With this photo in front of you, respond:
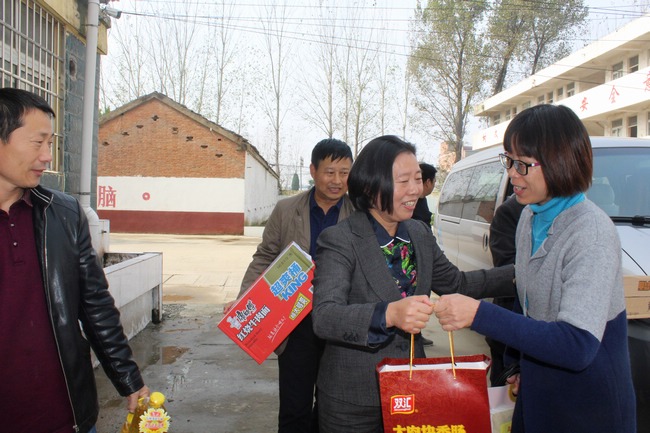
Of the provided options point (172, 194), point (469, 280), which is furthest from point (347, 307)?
point (172, 194)

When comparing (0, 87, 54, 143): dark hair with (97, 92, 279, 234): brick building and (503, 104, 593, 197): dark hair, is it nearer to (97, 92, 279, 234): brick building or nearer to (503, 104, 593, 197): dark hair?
(503, 104, 593, 197): dark hair

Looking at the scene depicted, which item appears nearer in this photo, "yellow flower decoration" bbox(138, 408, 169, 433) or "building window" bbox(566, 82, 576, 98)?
"yellow flower decoration" bbox(138, 408, 169, 433)

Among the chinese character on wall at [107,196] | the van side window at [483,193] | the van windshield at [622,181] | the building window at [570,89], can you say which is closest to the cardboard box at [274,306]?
the van windshield at [622,181]

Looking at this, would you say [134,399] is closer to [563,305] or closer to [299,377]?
[299,377]

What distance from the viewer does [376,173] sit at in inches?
73.8

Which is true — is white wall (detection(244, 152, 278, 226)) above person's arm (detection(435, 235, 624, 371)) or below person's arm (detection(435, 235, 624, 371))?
above

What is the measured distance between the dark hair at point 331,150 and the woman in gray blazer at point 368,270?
113 centimetres

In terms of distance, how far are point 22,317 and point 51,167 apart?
4569 mm

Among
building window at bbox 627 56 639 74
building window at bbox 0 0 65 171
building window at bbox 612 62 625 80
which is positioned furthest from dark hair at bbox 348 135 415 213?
building window at bbox 612 62 625 80

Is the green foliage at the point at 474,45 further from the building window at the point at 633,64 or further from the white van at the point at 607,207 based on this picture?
the white van at the point at 607,207

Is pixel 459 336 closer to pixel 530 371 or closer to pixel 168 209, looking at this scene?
pixel 530 371

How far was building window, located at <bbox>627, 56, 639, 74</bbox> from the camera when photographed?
78.2 ft

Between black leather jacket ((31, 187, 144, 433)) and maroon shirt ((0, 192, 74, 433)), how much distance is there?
0.10 ft

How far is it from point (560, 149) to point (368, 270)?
0.69m
